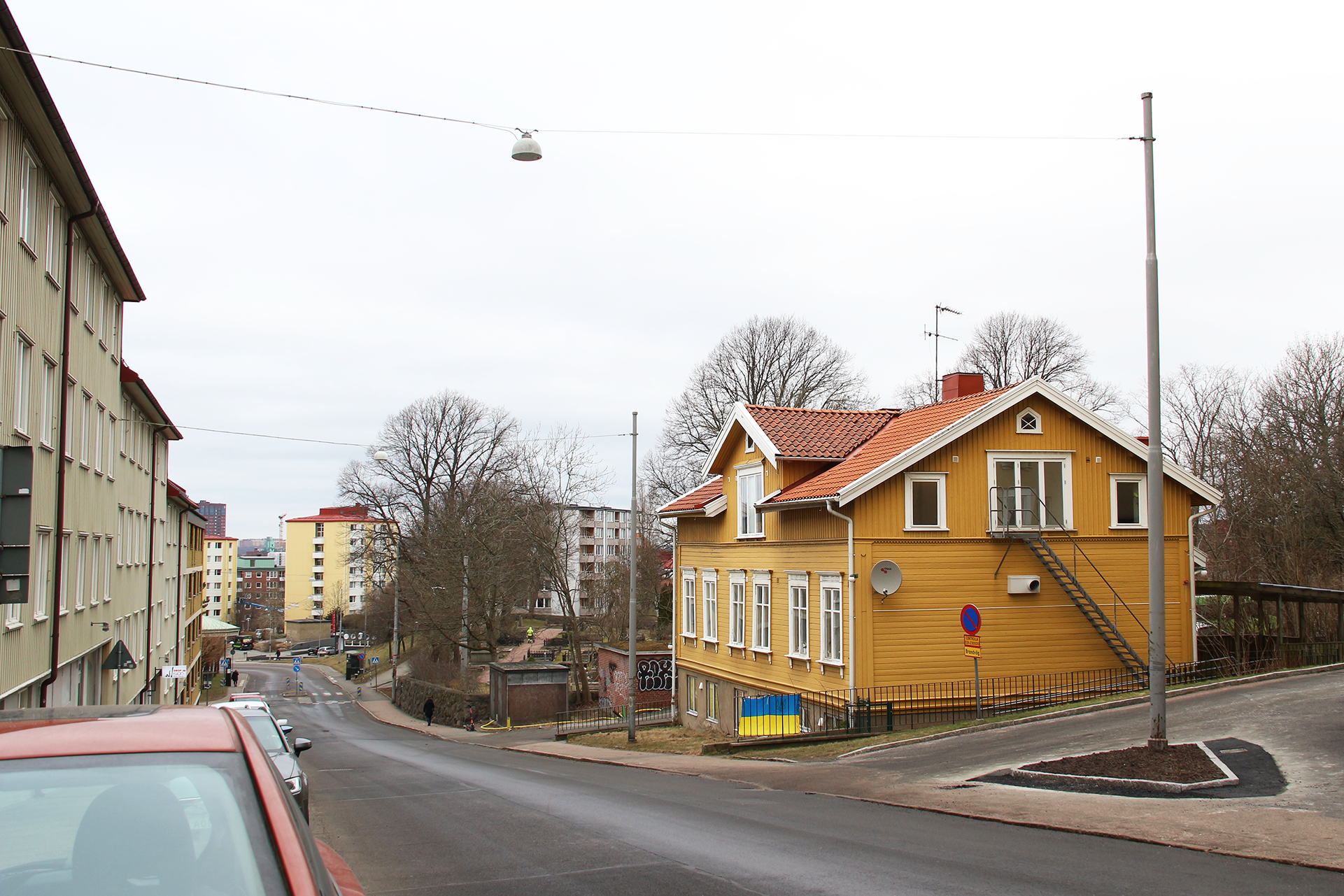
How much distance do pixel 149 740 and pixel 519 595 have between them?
1844 inches

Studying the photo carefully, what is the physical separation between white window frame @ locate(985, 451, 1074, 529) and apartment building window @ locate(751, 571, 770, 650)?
6.35 m

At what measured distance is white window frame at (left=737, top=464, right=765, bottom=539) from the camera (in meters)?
28.0

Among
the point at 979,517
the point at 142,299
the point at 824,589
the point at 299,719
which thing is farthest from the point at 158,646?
the point at 979,517

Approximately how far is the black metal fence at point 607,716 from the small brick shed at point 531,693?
26.6 inches

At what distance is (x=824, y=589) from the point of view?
78.5 ft

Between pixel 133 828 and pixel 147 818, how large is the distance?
43 millimetres

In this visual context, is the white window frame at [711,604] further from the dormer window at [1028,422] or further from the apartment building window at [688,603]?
the dormer window at [1028,422]

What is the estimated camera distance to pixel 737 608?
96.2ft

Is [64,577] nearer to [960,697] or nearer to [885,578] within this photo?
[885,578]

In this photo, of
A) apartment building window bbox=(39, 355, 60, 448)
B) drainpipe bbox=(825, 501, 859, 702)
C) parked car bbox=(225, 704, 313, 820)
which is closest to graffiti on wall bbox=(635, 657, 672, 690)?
drainpipe bbox=(825, 501, 859, 702)

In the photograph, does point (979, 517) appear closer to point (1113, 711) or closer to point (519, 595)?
point (1113, 711)

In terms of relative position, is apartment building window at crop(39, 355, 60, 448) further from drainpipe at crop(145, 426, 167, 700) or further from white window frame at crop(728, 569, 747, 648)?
white window frame at crop(728, 569, 747, 648)

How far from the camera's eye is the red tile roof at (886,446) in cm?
2386

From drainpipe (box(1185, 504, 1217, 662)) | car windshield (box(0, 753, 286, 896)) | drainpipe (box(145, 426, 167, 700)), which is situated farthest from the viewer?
drainpipe (box(145, 426, 167, 700))
